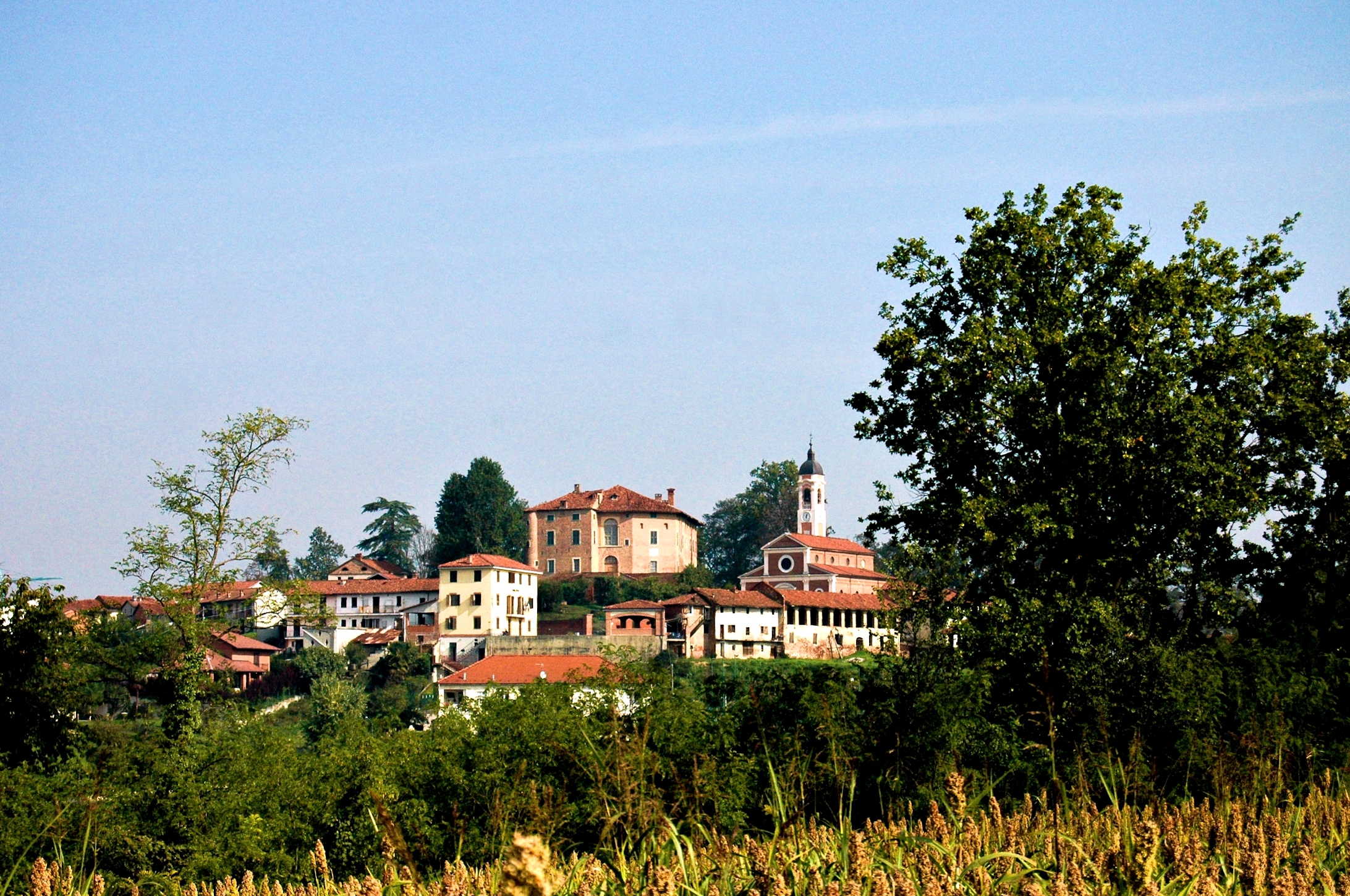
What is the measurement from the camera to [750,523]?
377 ft

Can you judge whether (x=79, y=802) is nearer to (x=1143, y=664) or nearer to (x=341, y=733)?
(x=341, y=733)

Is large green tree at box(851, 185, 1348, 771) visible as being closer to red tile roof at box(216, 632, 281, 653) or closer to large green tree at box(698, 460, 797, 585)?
red tile roof at box(216, 632, 281, 653)

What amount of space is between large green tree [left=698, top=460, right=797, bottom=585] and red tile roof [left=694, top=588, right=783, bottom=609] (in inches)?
1204

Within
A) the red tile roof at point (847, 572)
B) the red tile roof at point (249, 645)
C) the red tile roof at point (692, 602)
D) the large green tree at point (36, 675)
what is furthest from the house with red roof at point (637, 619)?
the large green tree at point (36, 675)

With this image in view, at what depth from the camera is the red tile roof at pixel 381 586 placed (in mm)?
86562

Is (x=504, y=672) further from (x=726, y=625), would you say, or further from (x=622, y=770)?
(x=622, y=770)

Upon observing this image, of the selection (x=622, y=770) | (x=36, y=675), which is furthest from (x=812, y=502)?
(x=622, y=770)

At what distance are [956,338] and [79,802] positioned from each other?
39.3 feet

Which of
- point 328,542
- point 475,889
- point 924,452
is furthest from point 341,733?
point 328,542

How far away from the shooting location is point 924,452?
62.8 ft

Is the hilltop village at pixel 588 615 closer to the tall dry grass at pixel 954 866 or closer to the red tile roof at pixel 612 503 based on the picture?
the red tile roof at pixel 612 503

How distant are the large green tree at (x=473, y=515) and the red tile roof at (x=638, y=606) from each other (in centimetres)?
1789

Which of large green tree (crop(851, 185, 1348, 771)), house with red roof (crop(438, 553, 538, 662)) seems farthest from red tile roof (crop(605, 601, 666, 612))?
large green tree (crop(851, 185, 1348, 771))

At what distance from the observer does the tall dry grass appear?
10.7 feet
